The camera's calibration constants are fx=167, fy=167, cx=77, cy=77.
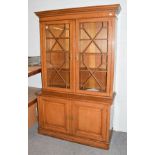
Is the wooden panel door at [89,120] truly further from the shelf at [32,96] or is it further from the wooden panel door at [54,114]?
the shelf at [32,96]

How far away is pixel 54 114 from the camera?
2.78m

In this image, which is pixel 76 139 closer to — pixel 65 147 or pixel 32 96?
pixel 65 147

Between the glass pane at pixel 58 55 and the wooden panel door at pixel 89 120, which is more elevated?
the glass pane at pixel 58 55

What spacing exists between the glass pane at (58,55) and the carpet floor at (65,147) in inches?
35.9

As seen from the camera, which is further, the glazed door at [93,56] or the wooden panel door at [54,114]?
the wooden panel door at [54,114]

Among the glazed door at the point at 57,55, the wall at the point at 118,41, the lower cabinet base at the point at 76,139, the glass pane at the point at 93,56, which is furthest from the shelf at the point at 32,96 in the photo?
the glass pane at the point at 93,56

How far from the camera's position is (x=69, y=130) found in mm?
2703

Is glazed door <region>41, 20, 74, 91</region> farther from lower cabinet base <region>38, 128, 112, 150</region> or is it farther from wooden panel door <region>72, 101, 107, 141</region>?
lower cabinet base <region>38, 128, 112, 150</region>

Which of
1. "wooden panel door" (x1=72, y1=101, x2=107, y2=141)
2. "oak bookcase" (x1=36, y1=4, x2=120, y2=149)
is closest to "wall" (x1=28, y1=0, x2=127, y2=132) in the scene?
"oak bookcase" (x1=36, y1=4, x2=120, y2=149)

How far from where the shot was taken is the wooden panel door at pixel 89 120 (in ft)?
8.07
